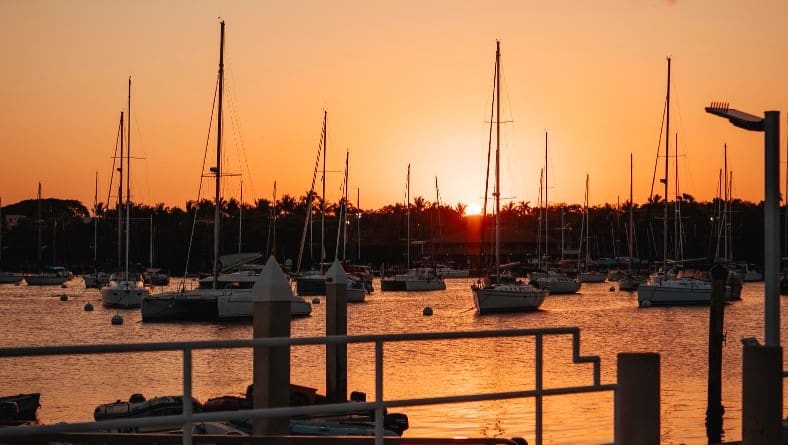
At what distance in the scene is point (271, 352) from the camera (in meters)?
10.9

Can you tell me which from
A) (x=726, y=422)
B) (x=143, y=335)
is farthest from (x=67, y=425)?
(x=143, y=335)

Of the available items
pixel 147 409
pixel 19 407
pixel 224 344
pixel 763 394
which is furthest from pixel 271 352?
pixel 19 407

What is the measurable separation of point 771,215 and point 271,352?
489 centimetres

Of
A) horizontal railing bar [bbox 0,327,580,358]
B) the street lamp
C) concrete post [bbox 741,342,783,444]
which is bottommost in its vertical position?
concrete post [bbox 741,342,783,444]

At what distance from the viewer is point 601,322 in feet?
258

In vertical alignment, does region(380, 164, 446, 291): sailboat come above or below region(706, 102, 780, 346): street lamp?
below

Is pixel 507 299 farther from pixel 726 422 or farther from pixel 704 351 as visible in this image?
pixel 726 422

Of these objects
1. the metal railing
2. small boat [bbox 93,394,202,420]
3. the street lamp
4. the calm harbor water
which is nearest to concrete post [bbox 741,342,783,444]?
the street lamp

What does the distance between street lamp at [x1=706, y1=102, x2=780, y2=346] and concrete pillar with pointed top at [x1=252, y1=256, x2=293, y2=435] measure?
180 inches

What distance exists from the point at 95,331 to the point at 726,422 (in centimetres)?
4746

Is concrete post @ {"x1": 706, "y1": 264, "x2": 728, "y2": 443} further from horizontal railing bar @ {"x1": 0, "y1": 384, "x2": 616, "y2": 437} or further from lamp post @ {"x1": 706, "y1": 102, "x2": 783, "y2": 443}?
horizontal railing bar @ {"x1": 0, "y1": 384, "x2": 616, "y2": 437}

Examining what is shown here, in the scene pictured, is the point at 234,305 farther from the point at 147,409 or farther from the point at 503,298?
the point at 147,409

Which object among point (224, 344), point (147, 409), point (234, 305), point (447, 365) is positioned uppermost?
point (224, 344)

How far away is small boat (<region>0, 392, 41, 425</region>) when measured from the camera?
1067 inches
